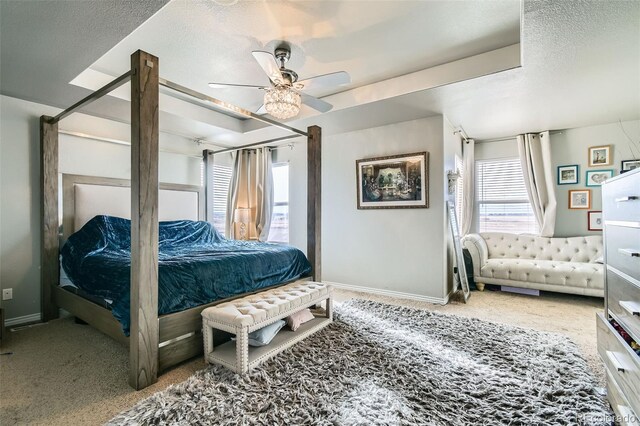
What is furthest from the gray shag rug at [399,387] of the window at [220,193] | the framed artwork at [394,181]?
the window at [220,193]

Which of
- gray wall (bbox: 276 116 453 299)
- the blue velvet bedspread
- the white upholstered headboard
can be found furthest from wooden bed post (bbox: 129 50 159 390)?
gray wall (bbox: 276 116 453 299)

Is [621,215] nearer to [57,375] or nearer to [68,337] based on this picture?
[57,375]

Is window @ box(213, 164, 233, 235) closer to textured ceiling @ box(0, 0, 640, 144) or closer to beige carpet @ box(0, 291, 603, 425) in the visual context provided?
textured ceiling @ box(0, 0, 640, 144)

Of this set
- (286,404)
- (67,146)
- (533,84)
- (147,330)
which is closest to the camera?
(286,404)

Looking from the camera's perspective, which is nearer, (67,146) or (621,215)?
(621,215)

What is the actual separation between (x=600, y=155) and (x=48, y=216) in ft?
24.4

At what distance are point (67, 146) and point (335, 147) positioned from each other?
11.7ft

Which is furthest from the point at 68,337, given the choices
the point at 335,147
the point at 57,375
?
the point at 335,147

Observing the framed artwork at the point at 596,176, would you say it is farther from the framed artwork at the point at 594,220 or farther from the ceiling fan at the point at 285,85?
the ceiling fan at the point at 285,85

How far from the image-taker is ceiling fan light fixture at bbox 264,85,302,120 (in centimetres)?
238

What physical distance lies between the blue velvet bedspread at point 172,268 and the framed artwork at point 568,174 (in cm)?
442

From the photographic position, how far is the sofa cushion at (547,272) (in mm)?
3796

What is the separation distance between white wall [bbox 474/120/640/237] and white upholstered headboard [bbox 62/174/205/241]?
612 cm

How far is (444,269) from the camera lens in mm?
3891
